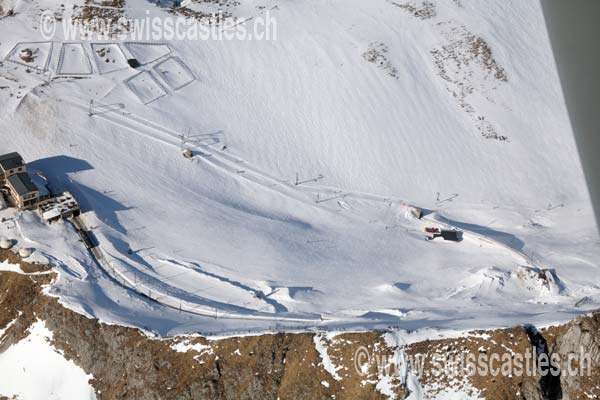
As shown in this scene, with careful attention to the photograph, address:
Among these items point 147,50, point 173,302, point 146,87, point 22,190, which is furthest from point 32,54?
point 173,302

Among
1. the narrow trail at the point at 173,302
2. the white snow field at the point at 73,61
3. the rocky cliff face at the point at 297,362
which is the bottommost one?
the rocky cliff face at the point at 297,362

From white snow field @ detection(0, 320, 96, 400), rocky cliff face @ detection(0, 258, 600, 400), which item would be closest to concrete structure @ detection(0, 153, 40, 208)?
rocky cliff face @ detection(0, 258, 600, 400)

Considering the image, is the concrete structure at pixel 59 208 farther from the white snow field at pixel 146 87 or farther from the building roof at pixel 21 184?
the white snow field at pixel 146 87

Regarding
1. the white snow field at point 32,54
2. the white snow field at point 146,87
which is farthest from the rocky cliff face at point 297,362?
the white snow field at point 32,54

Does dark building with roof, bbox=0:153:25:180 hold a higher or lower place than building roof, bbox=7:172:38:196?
higher

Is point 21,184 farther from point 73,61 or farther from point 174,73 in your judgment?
point 174,73

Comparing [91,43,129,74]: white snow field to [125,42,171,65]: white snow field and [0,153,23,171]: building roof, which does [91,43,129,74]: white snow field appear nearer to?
[125,42,171,65]: white snow field

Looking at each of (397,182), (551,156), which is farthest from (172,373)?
(551,156)
